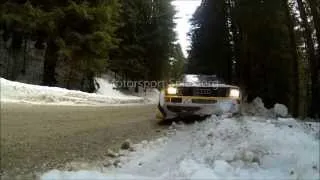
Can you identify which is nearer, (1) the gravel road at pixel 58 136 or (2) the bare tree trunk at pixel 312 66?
(1) the gravel road at pixel 58 136

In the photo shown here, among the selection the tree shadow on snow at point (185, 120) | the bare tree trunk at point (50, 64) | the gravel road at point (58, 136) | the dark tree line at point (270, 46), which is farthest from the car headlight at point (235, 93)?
the bare tree trunk at point (50, 64)

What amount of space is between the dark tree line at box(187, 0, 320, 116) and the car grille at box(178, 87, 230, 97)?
441 centimetres

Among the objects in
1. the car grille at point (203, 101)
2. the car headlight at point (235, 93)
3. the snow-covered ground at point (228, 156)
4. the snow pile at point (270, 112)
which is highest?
the car headlight at point (235, 93)

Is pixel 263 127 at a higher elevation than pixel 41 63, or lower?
lower

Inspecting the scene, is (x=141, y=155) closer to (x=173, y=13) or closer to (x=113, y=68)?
(x=113, y=68)

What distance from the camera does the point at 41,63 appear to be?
29.6 m

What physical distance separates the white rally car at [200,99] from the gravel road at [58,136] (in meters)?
0.65

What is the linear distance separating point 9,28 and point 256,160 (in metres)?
18.6

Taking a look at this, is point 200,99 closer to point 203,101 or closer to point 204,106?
point 203,101

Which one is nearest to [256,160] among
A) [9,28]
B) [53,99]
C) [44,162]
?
[44,162]

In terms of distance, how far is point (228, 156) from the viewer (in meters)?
6.75

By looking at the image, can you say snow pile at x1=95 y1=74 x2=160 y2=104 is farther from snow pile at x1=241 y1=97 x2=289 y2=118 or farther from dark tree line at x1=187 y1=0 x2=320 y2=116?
snow pile at x1=241 y1=97 x2=289 y2=118

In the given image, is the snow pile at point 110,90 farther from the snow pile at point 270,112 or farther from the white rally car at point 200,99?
the white rally car at point 200,99

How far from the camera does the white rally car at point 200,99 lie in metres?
11.8
